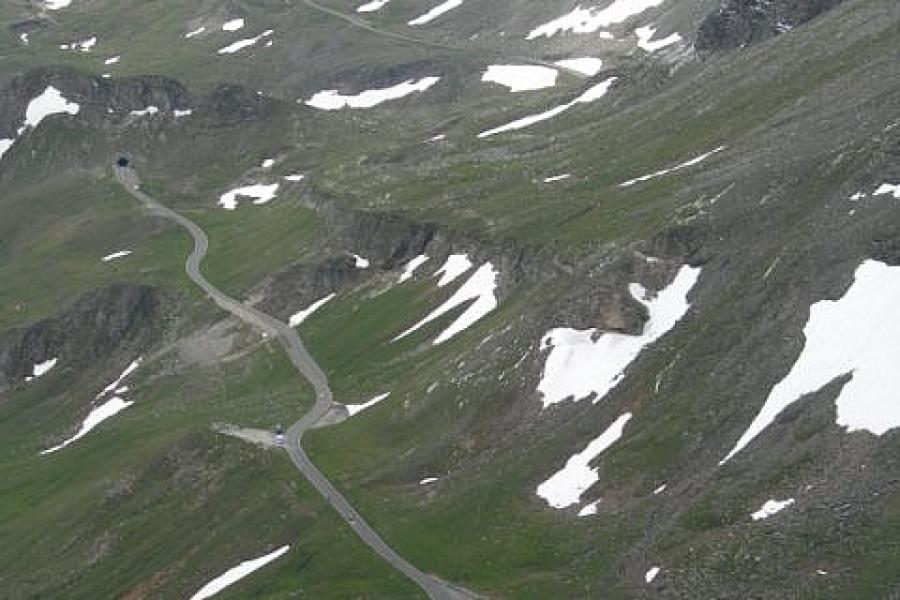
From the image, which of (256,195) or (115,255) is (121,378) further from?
(256,195)

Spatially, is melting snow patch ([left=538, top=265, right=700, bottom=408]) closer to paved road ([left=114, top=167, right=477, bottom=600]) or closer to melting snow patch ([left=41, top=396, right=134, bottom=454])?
paved road ([left=114, top=167, right=477, bottom=600])

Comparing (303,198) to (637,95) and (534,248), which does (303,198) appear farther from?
(534,248)

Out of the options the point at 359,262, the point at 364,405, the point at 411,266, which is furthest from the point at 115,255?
the point at 364,405

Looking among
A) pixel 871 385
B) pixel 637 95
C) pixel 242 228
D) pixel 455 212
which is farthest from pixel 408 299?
pixel 871 385

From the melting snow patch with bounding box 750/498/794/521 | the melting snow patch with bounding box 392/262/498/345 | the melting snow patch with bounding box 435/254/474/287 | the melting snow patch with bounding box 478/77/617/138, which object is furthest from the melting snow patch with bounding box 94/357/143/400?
the melting snow patch with bounding box 750/498/794/521

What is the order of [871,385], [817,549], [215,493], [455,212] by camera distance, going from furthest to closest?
[455,212] < [215,493] < [871,385] < [817,549]
